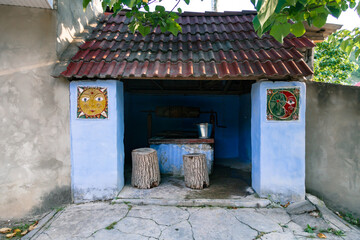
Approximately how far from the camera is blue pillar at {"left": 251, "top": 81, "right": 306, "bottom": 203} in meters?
4.23

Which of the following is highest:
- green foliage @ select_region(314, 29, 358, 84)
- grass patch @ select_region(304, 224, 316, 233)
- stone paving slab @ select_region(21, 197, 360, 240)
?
green foliage @ select_region(314, 29, 358, 84)

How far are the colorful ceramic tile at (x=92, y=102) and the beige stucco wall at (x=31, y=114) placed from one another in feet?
0.92

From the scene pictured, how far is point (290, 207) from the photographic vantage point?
4.13 meters

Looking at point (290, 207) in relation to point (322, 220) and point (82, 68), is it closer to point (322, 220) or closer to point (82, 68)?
point (322, 220)

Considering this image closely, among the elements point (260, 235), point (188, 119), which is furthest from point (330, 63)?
point (260, 235)

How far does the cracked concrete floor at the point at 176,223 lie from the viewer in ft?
11.0

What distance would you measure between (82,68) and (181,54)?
1954 millimetres

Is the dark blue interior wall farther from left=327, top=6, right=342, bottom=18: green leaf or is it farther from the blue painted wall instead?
left=327, top=6, right=342, bottom=18: green leaf

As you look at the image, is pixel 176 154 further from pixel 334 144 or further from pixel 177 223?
pixel 334 144

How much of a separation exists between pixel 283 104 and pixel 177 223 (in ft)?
9.57

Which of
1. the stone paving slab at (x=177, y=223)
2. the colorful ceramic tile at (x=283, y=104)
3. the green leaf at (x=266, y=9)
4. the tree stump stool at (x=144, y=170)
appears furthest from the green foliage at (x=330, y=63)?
the green leaf at (x=266, y=9)

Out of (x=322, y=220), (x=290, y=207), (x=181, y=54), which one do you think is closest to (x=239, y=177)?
(x=290, y=207)

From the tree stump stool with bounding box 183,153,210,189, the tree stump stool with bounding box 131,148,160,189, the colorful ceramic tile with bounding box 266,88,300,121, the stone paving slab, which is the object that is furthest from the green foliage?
the tree stump stool with bounding box 131,148,160,189

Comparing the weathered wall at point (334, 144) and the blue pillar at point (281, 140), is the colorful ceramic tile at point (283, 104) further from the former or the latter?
the weathered wall at point (334, 144)
